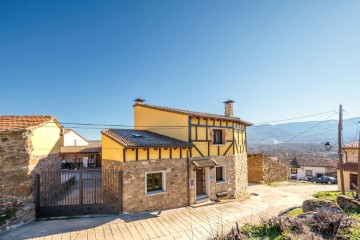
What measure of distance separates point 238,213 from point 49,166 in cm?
1174

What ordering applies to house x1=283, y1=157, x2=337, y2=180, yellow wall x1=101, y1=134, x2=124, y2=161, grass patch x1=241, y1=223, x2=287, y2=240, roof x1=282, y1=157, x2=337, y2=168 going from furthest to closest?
1. roof x1=282, y1=157, x2=337, y2=168
2. house x1=283, y1=157, x2=337, y2=180
3. yellow wall x1=101, y1=134, x2=124, y2=161
4. grass patch x1=241, y1=223, x2=287, y2=240

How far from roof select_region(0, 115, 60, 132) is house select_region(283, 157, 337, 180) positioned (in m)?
49.5

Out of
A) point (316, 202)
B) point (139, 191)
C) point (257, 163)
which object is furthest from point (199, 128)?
point (257, 163)

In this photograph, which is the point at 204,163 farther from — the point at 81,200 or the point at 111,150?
the point at 81,200

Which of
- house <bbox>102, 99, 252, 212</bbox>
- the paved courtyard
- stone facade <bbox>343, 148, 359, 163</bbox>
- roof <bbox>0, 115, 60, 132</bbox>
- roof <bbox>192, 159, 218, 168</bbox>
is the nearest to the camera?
the paved courtyard

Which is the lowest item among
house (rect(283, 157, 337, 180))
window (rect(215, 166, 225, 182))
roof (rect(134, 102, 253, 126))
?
house (rect(283, 157, 337, 180))

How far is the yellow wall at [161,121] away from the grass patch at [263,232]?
7.94m

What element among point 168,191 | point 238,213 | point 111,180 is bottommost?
point 238,213

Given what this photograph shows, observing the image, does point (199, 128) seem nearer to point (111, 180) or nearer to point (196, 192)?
point (196, 192)

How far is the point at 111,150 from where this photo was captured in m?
12.4

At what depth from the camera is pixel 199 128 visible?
14.3 m

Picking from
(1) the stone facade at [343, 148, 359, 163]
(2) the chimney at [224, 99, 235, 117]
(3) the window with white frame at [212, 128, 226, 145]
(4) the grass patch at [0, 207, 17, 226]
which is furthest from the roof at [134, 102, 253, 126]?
(1) the stone facade at [343, 148, 359, 163]

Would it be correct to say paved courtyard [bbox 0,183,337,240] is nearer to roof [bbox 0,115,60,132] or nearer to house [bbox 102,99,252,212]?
house [bbox 102,99,252,212]

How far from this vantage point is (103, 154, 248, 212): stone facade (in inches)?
439
